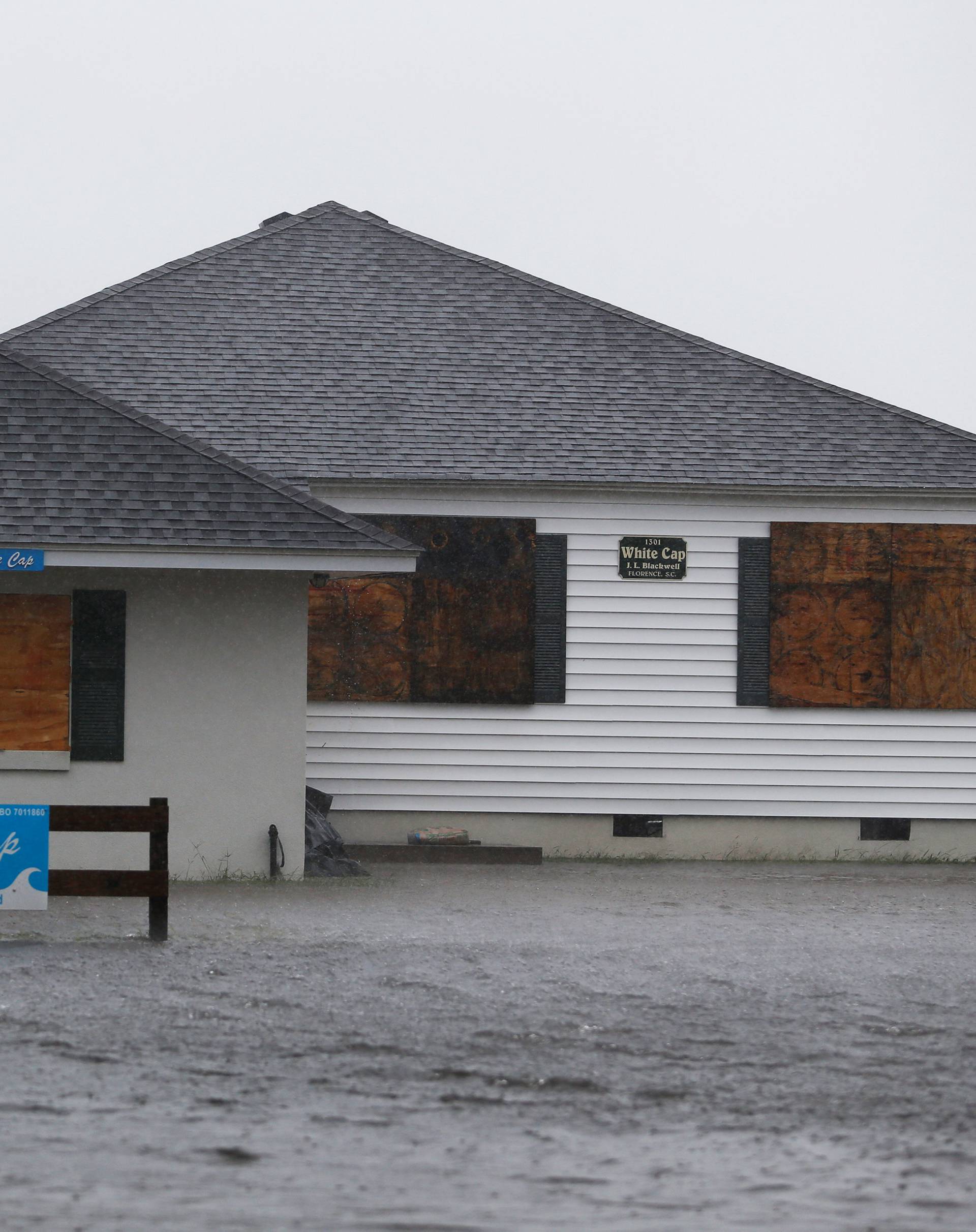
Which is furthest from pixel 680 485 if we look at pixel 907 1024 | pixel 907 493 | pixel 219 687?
pixel 907 1024

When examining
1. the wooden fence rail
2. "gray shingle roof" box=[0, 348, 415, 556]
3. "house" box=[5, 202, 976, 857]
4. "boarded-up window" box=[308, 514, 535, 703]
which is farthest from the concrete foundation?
the wooden fence rail

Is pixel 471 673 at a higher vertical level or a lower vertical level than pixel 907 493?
lower

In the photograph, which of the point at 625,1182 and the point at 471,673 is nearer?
the point at 625,1182

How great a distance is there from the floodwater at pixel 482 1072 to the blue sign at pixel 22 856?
27 centimetres

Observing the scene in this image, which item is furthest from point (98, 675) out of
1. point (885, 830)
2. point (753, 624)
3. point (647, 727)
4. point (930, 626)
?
point (930, 626)

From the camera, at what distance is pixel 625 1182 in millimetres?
5988

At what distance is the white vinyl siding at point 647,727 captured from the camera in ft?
56.9

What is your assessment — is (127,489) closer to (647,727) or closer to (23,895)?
(23,895)

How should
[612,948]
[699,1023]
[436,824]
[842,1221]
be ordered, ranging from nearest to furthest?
[842,1221]
[699,1023]
[612,948]
[436,824]

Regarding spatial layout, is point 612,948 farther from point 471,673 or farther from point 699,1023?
point 471,673

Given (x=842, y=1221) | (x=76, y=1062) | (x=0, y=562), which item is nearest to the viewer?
(x=842, y=1221)

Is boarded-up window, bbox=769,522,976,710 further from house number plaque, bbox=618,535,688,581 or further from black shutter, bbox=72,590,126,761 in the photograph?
black shutter, bbox=72,590,126,761

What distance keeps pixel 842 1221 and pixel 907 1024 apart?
Result: 337 centimetres

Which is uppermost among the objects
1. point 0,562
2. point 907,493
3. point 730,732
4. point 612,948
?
point 907,493
